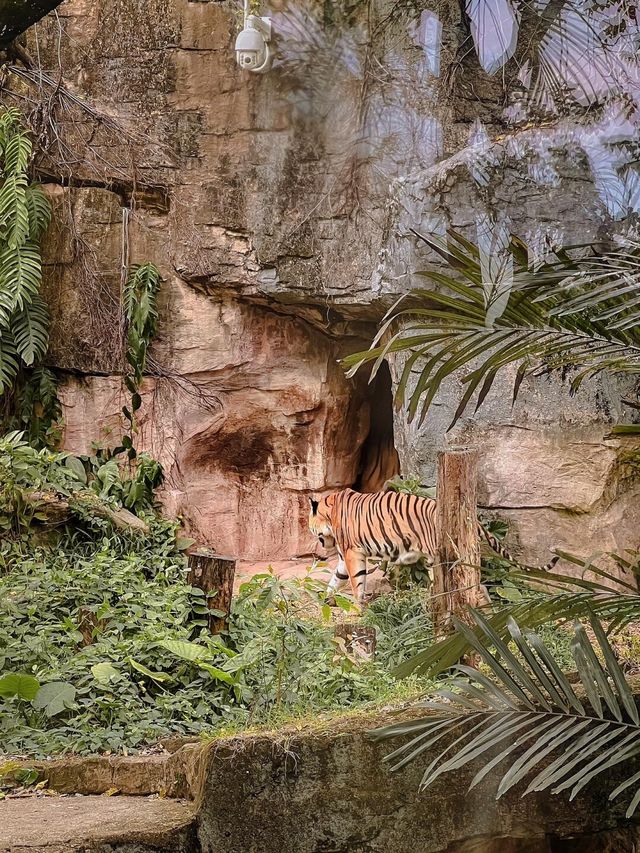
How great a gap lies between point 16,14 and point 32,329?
19.8ft

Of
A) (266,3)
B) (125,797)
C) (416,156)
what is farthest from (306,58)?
(125,797)

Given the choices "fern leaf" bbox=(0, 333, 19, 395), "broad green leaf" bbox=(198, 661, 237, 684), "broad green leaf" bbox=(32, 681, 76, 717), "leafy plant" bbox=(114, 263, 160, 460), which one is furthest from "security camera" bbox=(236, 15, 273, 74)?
"broad green leaf" bbox=(32, 681, 76, 717)

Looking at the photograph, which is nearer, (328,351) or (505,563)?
(505,563)

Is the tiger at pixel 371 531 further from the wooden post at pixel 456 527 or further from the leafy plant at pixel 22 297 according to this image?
the leafy plant at pixel 22 297

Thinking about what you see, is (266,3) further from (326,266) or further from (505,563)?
(505,563)

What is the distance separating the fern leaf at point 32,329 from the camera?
25.9ft

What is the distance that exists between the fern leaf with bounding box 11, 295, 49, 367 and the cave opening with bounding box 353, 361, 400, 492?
2.95m

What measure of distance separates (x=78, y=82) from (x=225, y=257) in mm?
1843

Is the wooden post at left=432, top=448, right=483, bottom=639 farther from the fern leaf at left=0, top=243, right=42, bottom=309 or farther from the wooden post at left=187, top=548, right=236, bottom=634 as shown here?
the fern leaf at left=0, top=243, right=42, bottom=309

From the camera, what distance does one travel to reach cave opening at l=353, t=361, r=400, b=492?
945 centimetres

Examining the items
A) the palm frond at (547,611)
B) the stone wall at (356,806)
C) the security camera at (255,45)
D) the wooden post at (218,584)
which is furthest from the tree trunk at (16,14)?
the security camera at (255,45)

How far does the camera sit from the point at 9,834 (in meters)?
3.06

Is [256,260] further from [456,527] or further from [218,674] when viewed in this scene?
[218,674]

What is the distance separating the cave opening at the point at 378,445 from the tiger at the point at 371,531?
1.42 metres
